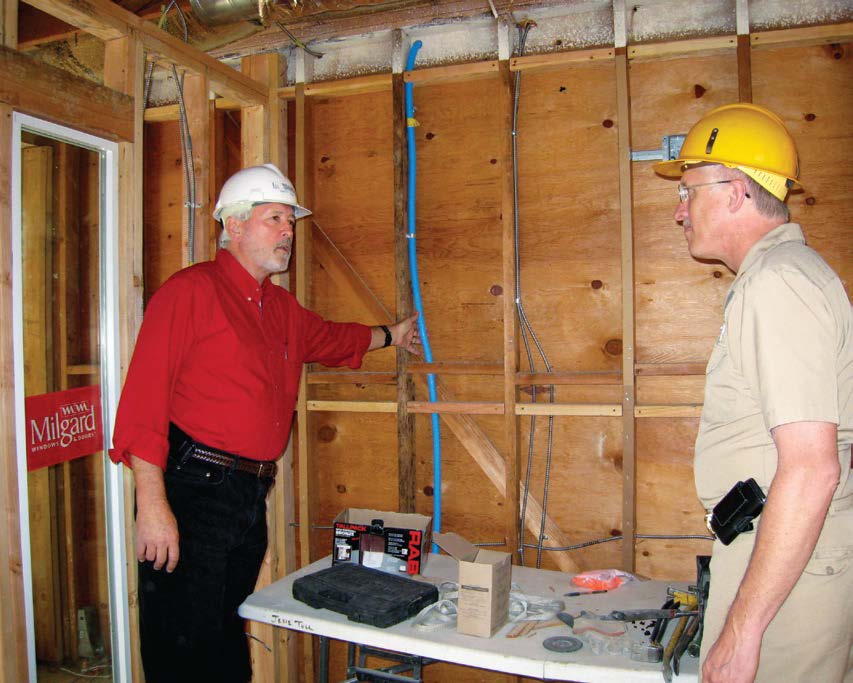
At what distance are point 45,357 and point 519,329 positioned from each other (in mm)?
1742

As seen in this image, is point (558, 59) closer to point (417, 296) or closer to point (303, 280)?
point (417, 296)

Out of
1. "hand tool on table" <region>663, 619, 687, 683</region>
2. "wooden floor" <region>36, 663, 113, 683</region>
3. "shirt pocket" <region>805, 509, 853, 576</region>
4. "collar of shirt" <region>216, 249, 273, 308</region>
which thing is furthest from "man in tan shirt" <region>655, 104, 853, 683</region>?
"wooden floor" <region>36, 663, 113, 683</region>

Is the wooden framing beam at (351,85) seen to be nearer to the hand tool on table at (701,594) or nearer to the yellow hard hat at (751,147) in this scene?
the yellow hard hat at (751,147)

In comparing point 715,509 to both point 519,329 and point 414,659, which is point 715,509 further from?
point 519,329

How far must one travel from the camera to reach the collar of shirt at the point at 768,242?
48.5 inches

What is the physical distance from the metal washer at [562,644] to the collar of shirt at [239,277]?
53.3 inches

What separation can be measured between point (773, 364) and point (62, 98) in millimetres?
A: 1916

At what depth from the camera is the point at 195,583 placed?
6.27 feet

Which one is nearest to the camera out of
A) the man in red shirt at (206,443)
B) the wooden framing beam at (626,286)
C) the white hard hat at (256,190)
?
the man in red shirt at (206,443)

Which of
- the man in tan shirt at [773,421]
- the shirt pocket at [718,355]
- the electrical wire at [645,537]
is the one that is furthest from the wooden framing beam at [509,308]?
the shirt pocket at [718,355]

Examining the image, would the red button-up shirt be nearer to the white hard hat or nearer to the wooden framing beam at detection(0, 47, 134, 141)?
the white hard hat

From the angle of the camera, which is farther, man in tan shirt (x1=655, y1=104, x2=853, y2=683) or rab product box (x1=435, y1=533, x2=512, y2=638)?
rab product box (x1=435, y1=533, x2=512, y2=638)

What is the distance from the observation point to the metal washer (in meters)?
1.58

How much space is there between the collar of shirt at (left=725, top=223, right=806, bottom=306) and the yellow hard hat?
0.35 ft
